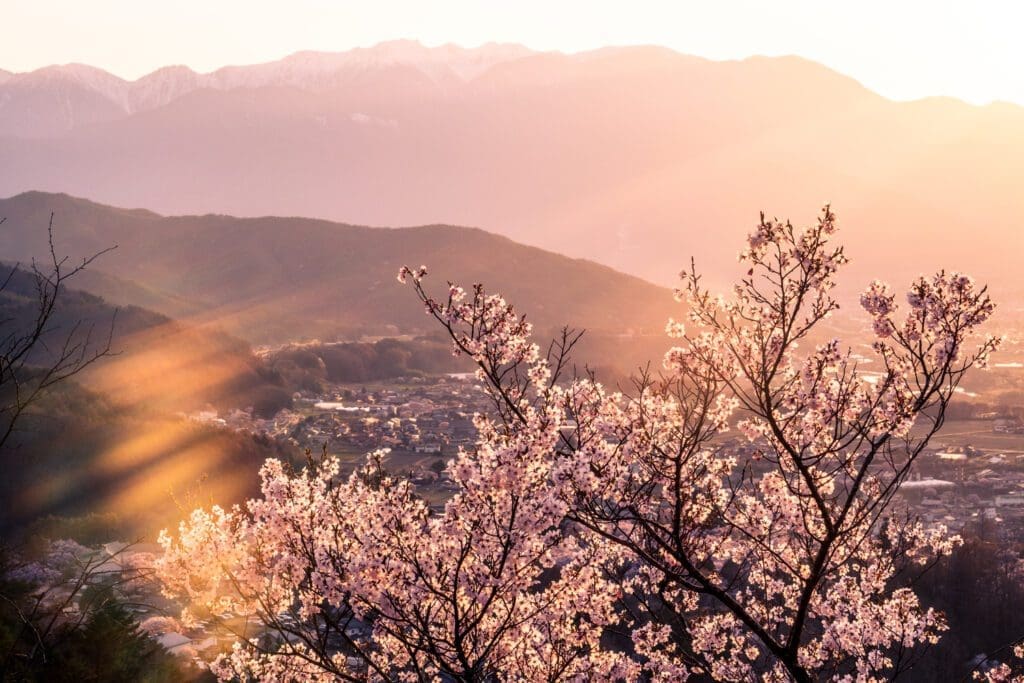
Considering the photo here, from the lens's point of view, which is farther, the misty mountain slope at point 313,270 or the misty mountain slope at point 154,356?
the misty mountain slope at point 313,270

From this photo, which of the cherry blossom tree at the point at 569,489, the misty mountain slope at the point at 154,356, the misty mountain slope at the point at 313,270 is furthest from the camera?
the misty mountain slope at the point at 313,270

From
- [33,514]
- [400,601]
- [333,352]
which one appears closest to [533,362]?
[400,601]

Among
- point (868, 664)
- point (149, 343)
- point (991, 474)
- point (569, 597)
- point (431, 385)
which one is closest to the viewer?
point (569, 597)

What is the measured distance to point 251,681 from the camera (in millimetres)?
18172

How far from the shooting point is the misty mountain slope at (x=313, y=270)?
139750 mm

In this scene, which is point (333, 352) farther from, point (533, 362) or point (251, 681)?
point (533, 362)

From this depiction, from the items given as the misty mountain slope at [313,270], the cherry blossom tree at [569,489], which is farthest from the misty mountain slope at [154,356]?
the cherry blossom tree at [569,489]

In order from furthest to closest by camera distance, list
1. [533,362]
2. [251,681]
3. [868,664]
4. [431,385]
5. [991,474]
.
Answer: [431,385], [991,474], [251,681], [868,664], [533,362]

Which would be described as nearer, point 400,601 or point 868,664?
point 400,601

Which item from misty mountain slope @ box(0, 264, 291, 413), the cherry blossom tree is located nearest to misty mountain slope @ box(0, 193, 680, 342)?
misty mountain slope @ box(0, 264, 291, 413)

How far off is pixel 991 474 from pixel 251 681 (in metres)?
52.2

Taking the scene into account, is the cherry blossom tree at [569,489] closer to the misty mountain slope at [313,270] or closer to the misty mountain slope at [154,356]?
the misty mountain slope at [154,356]

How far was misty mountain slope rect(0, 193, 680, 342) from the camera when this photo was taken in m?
140

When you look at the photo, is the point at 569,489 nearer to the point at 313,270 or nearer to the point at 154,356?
the point at 154,356
